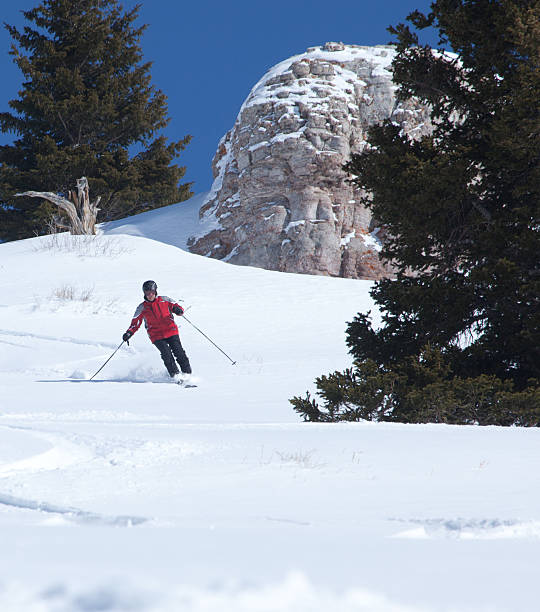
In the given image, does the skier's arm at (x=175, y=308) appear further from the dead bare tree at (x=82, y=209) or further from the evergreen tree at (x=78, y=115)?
the evergreen tree at (x=78, y=115)

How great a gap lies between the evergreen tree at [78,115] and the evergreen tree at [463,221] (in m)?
27.3

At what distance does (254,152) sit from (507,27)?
24871mm

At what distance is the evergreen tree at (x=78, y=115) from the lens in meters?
32.1

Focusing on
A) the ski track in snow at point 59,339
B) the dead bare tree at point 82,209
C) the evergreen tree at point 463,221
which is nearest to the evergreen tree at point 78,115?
the dead bare tree at point 82,209

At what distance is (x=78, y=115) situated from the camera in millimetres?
32250

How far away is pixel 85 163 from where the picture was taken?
3247 centimetres

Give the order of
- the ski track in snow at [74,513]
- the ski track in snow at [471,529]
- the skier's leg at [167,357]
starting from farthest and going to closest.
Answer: the skier's leg at [167,357] → the ski track in snow at [74,513] → the ski track in snow at [471,529]

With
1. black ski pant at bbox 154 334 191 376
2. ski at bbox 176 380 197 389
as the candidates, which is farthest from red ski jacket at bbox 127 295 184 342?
ski at bbox 176 380 197 389

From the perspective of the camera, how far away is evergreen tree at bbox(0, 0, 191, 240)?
32094 millimetres

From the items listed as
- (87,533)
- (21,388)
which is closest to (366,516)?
(87,533)

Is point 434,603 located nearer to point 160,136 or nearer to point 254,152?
point 254,152

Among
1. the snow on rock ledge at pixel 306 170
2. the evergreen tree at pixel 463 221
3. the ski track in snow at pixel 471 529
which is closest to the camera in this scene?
the ski track in snow at pixel 471 529

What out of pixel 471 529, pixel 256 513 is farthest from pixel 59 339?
pixel 471 529

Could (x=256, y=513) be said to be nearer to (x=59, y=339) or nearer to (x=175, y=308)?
(x=175, y=308)
